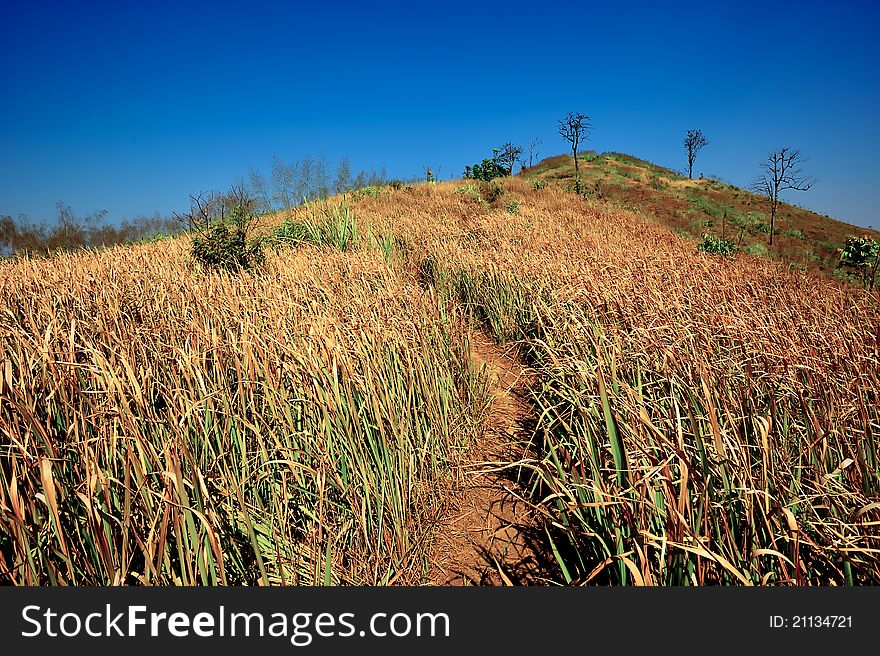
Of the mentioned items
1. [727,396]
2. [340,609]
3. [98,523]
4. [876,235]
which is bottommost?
[340,609]

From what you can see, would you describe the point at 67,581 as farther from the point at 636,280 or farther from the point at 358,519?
the point at 636,280

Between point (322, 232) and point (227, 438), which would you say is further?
point (322, 232)

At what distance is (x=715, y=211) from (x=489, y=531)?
27582 mm

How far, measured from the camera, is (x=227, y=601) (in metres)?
1.54

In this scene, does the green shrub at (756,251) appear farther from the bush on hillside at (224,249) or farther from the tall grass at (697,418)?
the bush on hillside at (224,249)

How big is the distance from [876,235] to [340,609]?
3222 centimetres

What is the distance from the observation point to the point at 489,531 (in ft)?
8.17

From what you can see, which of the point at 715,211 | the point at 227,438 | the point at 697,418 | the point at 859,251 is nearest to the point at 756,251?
the point at 859,251

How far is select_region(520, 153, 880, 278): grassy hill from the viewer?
17.0 metres

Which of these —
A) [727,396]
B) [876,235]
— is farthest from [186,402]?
[876,235]

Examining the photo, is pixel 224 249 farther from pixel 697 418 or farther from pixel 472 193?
pixel 472 193

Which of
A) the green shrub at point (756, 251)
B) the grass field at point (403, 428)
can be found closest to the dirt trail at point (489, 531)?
the grass field at point (403, 428)

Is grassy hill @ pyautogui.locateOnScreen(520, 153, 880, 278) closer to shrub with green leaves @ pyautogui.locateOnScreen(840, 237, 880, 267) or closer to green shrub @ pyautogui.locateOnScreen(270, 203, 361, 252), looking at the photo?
shrub with green leaves @ pyautogui.locateOnScreen(840, 237, 880, 267)

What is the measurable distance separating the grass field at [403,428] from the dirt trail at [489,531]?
107mm
